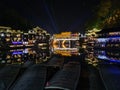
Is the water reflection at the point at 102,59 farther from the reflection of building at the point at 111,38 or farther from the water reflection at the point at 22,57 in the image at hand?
the reflection of building at the point at 111,38

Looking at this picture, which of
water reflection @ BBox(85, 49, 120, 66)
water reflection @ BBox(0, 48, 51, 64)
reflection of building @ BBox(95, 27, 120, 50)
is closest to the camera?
water reflection @ BBox(85, 49, 120, 66)

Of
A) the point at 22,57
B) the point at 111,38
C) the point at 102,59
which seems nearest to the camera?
the point at 102,59

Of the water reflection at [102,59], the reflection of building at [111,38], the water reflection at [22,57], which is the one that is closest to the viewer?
the water reflection at [102,59]

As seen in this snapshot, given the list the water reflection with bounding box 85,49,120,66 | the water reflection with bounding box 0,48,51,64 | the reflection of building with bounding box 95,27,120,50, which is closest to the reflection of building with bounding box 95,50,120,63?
the water reflection with bounding box 85,49,120,66

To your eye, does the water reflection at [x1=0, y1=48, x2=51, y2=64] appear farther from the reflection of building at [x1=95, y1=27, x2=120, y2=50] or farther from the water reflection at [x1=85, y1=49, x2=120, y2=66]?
the reflection of building at [x1=95, y1=27, x2=120, y2=50]

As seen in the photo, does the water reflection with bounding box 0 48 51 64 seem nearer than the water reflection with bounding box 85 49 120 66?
No

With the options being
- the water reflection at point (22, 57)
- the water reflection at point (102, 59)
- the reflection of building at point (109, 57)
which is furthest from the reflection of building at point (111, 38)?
the water reflection at point (22, 57)

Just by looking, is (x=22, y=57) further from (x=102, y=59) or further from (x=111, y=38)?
(x=111, y=38)

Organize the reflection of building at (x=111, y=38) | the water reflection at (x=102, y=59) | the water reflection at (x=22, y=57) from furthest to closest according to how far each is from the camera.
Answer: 1. the reflection of building at (x=111, y=38)
2. the water reflection at (x=22, y=57)
3. the water reflection at (x=102, y=59)

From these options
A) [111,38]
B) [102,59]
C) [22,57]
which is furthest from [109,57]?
[111,38]

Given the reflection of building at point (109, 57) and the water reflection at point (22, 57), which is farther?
the reflection of building at point (109, 57)

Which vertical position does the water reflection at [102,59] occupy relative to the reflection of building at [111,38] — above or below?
below

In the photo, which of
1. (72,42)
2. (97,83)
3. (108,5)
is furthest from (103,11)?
(97,83)

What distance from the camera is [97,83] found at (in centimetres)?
1767
